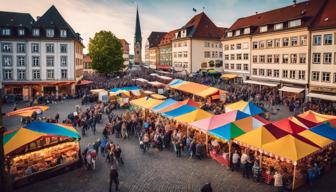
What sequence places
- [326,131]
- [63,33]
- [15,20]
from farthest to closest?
[63,33], [15,20], [326,131]

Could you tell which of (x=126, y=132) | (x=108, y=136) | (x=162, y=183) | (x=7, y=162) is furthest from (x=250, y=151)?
(x=7, y=162)

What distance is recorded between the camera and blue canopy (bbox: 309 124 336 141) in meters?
13.7

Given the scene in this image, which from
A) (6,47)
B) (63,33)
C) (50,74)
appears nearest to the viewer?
(6,47)

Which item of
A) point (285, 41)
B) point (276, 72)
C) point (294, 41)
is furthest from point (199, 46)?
point (294, 41)

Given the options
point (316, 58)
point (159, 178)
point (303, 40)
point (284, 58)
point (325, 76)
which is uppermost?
point (303, 40)

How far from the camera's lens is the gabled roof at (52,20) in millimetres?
38531

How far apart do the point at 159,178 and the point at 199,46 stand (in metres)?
48.7

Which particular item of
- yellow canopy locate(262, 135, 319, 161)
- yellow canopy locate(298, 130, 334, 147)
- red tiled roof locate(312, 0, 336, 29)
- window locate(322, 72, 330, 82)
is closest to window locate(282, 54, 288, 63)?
red tiled roof locate(312, 0, 336, 29)

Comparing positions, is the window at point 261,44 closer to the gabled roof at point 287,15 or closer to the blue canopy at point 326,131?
the gabled roof at point 287,15

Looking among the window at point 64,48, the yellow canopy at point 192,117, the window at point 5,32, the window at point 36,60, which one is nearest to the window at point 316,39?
the yellow canopy at point 192,117

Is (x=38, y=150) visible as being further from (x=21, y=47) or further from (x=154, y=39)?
(x=154, y=39)

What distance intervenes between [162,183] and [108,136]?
855cm

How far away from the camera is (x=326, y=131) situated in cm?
1416

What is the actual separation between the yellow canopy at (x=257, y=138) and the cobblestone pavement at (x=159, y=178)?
1.68 meters
